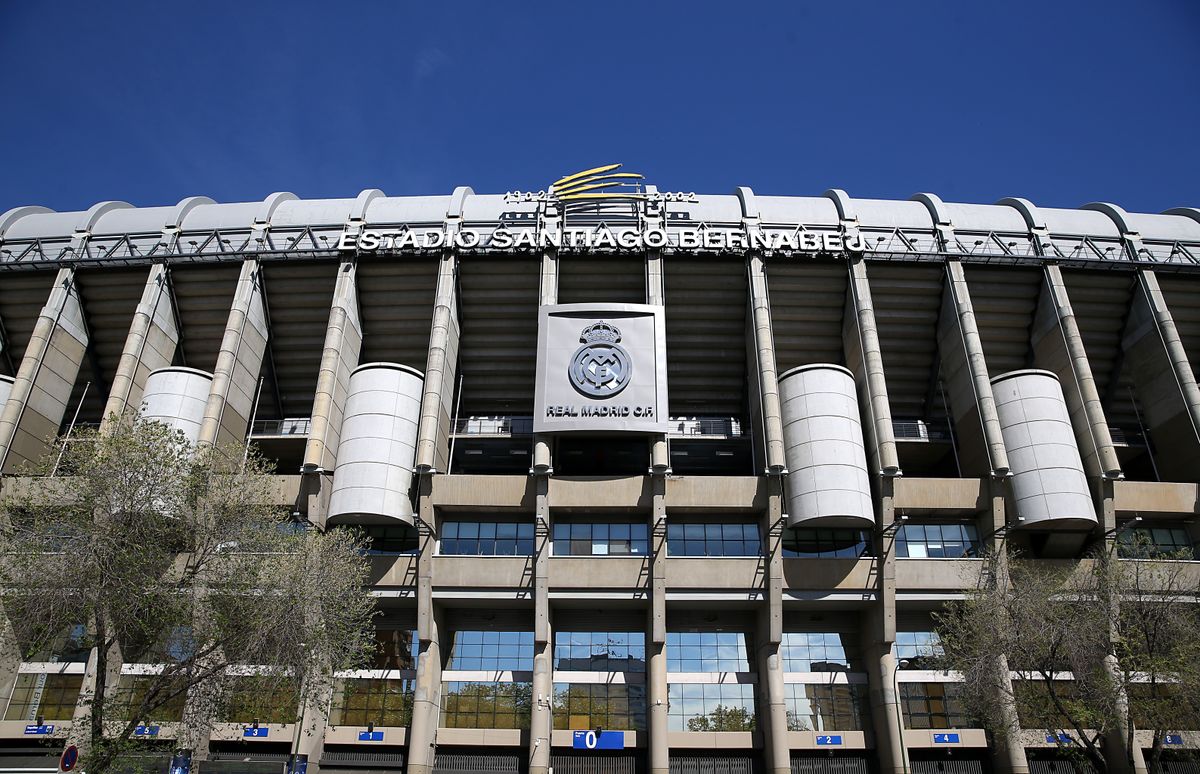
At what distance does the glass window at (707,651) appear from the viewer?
4403 centimetres

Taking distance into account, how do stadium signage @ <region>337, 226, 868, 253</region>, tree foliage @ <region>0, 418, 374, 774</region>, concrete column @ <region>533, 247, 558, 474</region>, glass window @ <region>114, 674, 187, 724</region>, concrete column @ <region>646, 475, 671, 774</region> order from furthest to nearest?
stadium signage @ <region>337, 226, 868, 253</region> < concrete column @ <region>533, 247, 558, 474</region> < concrete column @ <region>646, 475, 671, 774</region> < glass window @ <region>114, 674, 187, 724</region> < tree foliage @ <region>0, 418, 374, 774</region>

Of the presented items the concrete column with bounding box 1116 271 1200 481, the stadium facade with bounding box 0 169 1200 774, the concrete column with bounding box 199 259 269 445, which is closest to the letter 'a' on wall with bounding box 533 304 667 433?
the stadium facade with bounding box 0 169 1200 774

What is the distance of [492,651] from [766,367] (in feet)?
73.6

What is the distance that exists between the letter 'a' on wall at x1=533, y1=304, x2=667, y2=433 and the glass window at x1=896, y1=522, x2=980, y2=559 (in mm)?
15385

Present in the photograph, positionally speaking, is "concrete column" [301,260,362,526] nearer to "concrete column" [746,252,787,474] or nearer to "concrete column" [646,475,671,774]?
"concrete column" [646,475,671,774]

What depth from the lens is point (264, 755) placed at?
40.7m

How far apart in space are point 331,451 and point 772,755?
28.5 m

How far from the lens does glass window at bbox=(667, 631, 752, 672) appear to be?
44031mm

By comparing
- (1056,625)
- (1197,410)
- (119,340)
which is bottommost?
(1056,625)

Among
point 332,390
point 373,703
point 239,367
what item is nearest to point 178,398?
point 239,367

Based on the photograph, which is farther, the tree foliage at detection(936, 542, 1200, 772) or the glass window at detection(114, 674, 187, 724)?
the glass window at detection(114, 674, 187, 724)

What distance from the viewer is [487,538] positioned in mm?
45188

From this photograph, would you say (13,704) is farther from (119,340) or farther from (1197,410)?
(1197,410)

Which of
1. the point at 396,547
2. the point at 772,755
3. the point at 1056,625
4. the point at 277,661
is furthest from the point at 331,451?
the point at 1056,625
